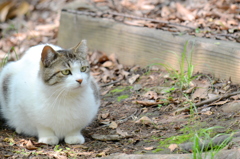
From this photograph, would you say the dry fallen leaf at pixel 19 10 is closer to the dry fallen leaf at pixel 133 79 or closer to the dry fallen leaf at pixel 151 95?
the dry fallen leaf at pixel 133 79

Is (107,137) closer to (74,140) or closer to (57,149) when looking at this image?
(74,140)

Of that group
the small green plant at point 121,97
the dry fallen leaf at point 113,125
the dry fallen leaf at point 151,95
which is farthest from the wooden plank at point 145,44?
the dry fallen leaf at point 113,125

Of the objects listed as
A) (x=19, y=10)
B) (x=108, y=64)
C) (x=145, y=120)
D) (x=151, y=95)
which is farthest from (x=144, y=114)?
(x=19, y=10)

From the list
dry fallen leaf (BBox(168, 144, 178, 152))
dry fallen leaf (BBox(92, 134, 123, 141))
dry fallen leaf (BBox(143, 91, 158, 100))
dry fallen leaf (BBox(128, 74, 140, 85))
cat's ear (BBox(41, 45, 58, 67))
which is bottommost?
dry fallen leaf (BBox(92, 134, 123, 141))

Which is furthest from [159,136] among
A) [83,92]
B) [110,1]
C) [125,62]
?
[110,1]

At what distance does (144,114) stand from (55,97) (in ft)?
3.43

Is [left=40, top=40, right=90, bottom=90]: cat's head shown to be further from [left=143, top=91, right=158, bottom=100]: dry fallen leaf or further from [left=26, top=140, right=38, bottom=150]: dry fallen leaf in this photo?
[left=143, top=91, right=158, bottom=100]: dry fallen leaf

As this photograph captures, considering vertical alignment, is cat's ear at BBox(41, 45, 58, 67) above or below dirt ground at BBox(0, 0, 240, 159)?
above

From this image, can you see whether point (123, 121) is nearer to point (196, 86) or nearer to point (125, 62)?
point (196, 86)

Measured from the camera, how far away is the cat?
11.0 feet

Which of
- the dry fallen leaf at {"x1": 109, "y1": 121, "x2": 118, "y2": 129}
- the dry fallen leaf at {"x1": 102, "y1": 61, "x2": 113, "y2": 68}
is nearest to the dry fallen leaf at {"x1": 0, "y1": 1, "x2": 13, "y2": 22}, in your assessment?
the dry fallen leaf at {"x1": 102, "y1": 61, "x2": 113, "y2": 68}

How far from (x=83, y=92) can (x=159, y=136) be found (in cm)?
85

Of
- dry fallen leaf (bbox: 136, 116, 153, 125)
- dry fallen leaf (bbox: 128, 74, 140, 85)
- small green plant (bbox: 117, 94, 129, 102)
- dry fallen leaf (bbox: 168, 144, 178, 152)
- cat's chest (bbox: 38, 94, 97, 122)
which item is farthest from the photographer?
dry fallen leaf (bbox: 128, 74, 140, 85)

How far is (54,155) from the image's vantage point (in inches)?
122
